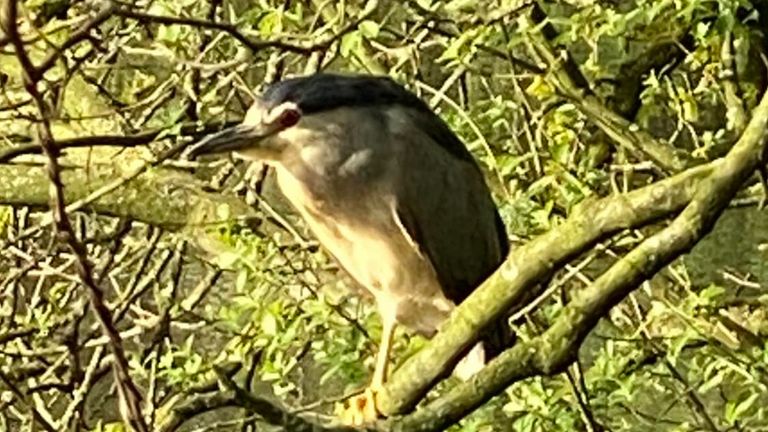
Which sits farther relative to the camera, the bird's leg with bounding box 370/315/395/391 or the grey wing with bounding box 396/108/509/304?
the grey wing with bounding box 396/108/509/304

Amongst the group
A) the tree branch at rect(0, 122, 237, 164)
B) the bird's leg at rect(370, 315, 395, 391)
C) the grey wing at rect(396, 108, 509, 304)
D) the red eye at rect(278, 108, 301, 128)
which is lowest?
the bird's leg at rect(370, 315, 395, 391)

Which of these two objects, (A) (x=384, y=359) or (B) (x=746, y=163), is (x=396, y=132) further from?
(B) (x=746, y=163)

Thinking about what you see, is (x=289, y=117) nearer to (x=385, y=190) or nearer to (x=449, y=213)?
(x=385, y=190)

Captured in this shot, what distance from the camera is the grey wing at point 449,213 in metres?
2.61

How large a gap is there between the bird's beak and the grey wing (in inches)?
14.5

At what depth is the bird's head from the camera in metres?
2.19

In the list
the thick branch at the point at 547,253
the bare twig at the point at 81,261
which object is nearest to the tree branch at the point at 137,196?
the thick branch at the point at 547,253

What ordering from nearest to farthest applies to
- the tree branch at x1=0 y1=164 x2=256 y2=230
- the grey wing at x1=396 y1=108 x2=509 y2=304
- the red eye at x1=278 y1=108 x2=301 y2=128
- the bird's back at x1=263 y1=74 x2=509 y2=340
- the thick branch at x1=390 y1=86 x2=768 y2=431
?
the thick branch at x1=390 y1=86 x2=768 y2=431
the red eye at x1=278 y1=108 x2=301 y2=128
the bird's back at x1=263 y1=74 x2=509 y2=340
the grey wing at x1=396 y1=108 x2=509 y2=304
the tree branch at x1=0 y1=164 x2=256 y2=230

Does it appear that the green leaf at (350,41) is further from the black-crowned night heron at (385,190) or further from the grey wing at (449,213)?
the grey wing at (449,213)

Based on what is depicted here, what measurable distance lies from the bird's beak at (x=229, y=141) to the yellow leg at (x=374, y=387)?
36 centimetres

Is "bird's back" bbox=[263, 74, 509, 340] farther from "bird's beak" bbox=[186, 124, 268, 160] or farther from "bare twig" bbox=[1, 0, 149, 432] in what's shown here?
"bare twig" bbox=[1, 0, 149, 432]

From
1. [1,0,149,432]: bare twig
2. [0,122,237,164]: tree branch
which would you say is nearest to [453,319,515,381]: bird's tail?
[0,122,237,164]: tree branch

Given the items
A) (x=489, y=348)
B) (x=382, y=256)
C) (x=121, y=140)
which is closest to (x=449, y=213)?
(x=382, y=256)

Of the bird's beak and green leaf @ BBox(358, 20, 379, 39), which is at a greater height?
green leaf @ BBox(358, 20, 379, 39)
